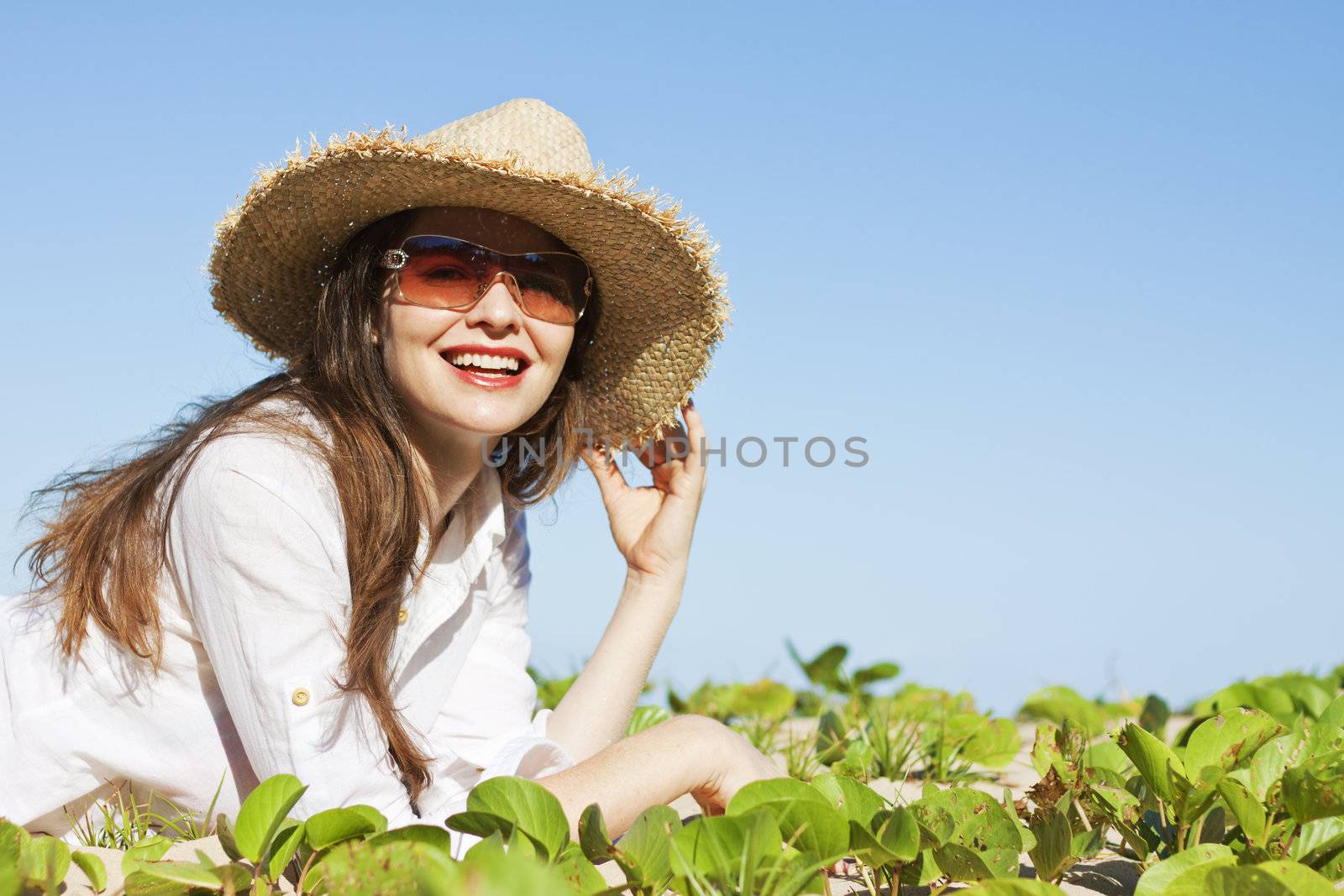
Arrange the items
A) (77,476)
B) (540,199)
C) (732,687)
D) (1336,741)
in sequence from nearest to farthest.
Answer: (1336,741) < (540,199) < (77,476) < (732,687)

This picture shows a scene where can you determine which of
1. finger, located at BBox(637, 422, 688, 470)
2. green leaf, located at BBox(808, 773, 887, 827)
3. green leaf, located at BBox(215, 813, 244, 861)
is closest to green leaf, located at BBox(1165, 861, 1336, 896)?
green leaf, located at BBox(808, 773, 887, 827)

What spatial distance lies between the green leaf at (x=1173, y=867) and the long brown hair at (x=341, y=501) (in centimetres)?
128

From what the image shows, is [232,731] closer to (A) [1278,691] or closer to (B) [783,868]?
(B) [783,868]

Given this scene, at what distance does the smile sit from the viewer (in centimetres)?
241

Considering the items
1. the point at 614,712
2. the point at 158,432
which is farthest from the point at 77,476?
the point at 614,712

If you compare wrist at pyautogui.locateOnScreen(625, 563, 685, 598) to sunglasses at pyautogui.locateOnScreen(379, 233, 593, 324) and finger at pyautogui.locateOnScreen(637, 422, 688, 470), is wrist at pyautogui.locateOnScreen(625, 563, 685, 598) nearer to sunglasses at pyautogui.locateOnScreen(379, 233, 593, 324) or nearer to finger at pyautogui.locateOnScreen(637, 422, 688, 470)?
finger at pyautogui.locateOnScreen(637, 422, 688, 470)

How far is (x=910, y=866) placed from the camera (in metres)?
1.59

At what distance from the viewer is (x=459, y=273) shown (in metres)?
2.40

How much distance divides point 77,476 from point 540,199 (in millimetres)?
1213

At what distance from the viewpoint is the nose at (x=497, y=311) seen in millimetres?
2383

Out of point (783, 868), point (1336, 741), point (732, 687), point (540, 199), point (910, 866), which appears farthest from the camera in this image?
point (732, 687)

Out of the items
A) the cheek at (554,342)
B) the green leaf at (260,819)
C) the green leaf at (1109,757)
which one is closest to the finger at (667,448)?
the cheek at (554,342)

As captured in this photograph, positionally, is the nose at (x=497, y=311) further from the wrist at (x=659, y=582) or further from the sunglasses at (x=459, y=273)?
the wrist at (x=659, y=582)

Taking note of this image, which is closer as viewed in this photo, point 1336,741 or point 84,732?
point 1336,741
